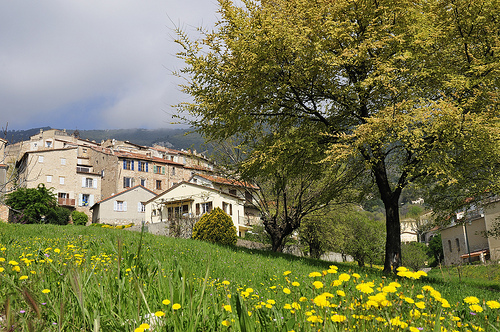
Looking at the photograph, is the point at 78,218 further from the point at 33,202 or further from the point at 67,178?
the point at 33,202

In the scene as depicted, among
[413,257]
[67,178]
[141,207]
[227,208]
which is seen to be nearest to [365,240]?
[413,257]

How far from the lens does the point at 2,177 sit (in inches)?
1692

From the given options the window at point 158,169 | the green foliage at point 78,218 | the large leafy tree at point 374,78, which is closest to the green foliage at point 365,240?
the large leafy tree at point 374,78

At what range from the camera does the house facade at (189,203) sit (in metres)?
45.9

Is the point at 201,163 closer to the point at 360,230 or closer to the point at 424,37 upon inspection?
the point at 424,37

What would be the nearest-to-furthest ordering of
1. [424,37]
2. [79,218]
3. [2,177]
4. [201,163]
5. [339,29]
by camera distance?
1. [339,29]
2. [424,37]
3. [201,163]
4. [2,177]
5. [79,218]

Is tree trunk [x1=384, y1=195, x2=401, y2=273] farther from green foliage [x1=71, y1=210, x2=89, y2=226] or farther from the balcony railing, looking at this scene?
the balcony railing

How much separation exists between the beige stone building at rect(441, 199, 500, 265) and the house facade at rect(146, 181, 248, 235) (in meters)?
24.1

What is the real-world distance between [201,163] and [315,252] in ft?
67.1

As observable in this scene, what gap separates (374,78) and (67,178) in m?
55.5

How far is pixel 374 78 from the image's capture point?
428 inches

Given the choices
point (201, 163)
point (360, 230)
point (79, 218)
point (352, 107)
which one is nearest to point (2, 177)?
point (79, 218)

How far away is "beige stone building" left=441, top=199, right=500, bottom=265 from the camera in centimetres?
3872

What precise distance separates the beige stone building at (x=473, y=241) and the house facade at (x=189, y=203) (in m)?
24.1
